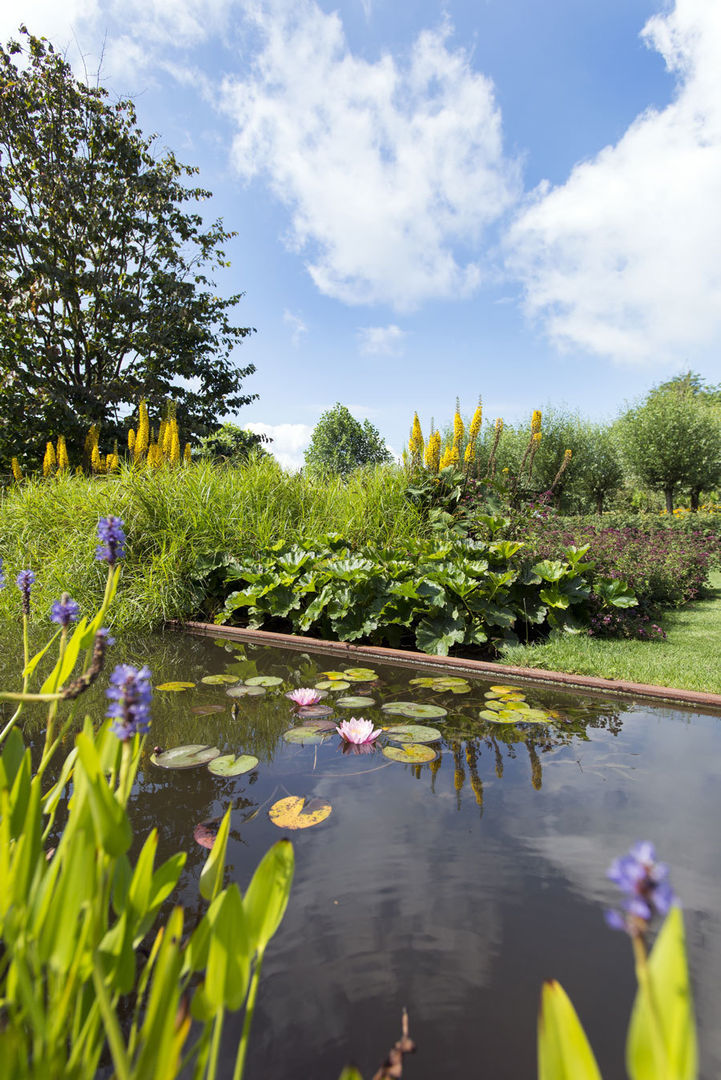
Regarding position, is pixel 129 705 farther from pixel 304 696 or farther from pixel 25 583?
pixel 304 696

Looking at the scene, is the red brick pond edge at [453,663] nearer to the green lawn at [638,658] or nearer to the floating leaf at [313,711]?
the green lawn at [638,658]

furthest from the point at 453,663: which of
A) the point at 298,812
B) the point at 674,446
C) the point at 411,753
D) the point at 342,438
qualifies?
the point at 342,438

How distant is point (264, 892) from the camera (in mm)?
702

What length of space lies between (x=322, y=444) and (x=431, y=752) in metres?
37.9

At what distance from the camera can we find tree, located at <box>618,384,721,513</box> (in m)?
18.4

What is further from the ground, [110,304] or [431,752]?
[110,304]

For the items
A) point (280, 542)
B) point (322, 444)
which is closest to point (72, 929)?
point (280, 542)

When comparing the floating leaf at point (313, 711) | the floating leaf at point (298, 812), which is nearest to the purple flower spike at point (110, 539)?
the floating leaf at point (298, 812)

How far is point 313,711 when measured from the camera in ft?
8.70

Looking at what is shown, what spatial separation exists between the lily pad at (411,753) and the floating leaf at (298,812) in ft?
→ 1.42

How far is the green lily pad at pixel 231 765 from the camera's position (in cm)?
194

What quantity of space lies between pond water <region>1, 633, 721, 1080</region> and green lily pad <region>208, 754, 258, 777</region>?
0.04m

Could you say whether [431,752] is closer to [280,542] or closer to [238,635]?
[238,635]

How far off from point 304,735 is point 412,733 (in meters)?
0.48
